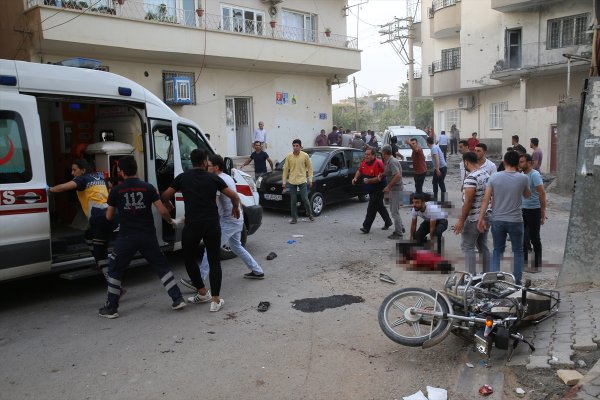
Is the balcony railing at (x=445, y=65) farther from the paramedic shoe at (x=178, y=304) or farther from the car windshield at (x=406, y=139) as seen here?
the paramedic shoe at (x=178, y=304)

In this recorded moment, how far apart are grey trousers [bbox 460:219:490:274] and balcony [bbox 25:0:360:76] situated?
1085 cm

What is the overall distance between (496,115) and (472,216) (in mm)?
26136

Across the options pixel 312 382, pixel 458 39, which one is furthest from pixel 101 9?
pixel 458 39

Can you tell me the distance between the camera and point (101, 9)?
1377cm

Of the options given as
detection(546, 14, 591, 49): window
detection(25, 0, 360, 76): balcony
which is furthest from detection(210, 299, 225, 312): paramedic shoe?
detection(546, 14, 591, 49): window

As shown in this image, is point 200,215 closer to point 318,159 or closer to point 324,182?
point 324,182

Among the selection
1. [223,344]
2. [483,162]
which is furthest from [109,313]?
[483,162]

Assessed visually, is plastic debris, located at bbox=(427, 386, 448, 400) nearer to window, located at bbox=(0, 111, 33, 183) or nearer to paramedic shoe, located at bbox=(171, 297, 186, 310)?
paramedic shoe, located at bbox=(171, 297, 186, 310)

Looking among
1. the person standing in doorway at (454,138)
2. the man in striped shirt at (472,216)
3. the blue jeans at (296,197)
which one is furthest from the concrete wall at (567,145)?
the person standing in doorway at (454,138)

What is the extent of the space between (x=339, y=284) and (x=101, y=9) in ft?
36.2

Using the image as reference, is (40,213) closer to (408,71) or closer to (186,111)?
(186,111)

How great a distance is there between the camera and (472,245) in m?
6.25

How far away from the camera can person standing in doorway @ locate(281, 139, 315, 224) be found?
10672 millimetres

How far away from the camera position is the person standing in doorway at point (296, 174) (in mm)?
10672
